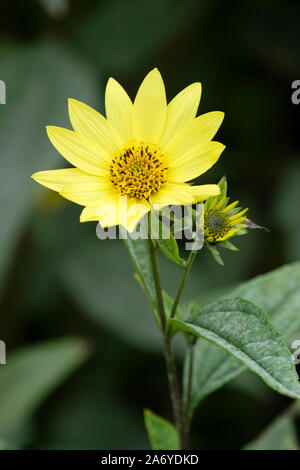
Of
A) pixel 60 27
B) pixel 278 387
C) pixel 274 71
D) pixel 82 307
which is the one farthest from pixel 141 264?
pixel 274 71

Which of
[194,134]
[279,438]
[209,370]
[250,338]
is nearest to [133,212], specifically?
[194,134]

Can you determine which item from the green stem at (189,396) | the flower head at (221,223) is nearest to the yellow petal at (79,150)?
the flower head at (221,223)

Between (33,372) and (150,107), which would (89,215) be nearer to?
(150,107)

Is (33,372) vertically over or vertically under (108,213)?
under

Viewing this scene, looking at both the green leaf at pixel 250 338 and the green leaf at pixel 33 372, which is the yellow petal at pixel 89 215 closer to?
the green leaf at pixel 250 338

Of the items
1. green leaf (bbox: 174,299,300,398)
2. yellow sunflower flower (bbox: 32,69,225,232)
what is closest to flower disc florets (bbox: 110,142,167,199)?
yellow sunflower flower (bbox: 32,69,225,232)

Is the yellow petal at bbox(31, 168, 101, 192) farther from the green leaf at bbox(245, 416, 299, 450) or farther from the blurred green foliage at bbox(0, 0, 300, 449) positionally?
the blurred green foliage at bbox(0, 0, 300, 449)
